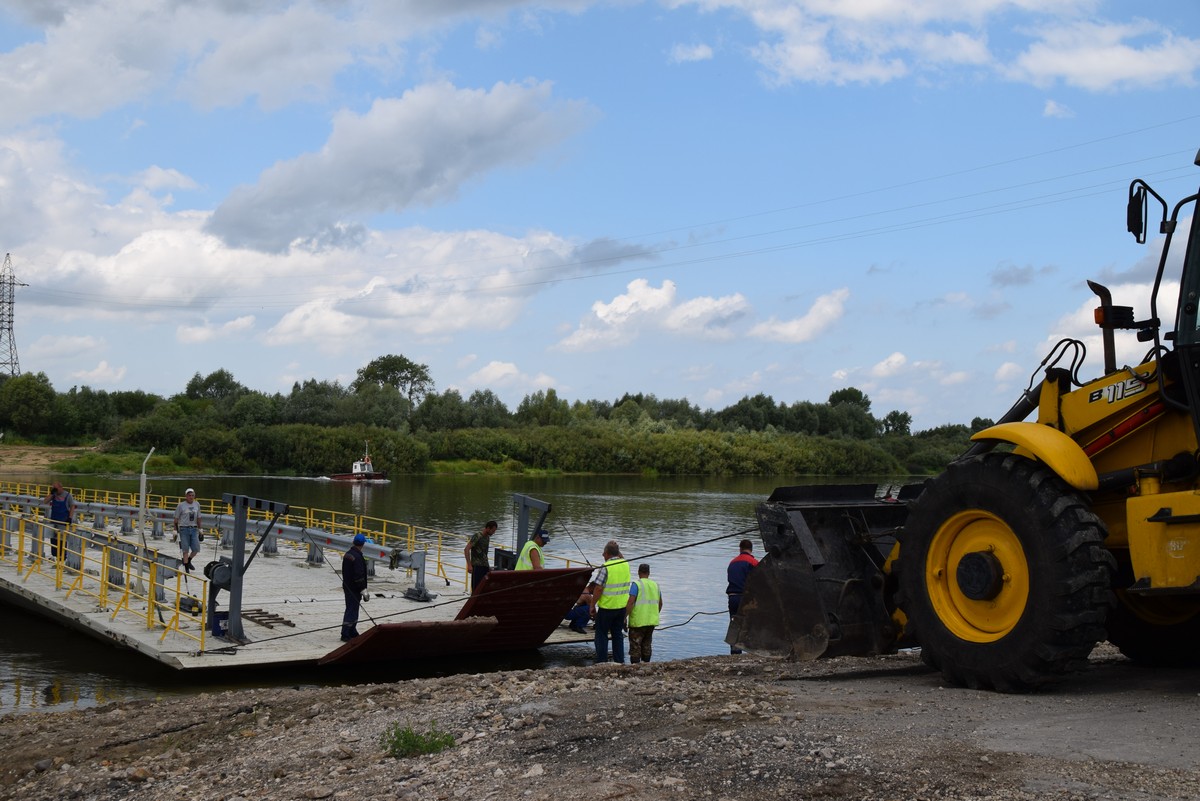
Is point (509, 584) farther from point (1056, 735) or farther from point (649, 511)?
point (649, 511)

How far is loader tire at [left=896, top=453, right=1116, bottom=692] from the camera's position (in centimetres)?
664

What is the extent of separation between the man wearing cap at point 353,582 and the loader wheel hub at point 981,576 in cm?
970

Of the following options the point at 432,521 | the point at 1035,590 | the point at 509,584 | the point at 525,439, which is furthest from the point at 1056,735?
the point at 525,439

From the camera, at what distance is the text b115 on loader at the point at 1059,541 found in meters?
6.63

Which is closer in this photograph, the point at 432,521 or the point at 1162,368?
the point at 1162,368

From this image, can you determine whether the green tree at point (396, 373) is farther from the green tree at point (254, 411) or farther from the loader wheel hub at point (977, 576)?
the loader wheel hub at point (977, 576)

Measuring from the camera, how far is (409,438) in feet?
303

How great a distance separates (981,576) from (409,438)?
87.3m

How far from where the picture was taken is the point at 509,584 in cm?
1487

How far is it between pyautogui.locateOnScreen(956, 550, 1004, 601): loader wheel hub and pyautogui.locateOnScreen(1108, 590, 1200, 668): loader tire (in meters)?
1.61

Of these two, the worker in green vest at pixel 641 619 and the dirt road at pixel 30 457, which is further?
the dirt road at pixel 30 457

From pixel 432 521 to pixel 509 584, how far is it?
3053cm

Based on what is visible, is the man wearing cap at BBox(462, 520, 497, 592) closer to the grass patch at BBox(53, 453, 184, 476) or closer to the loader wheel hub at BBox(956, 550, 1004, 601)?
the loader wheel hub at BBox(956, 550, 1004, 601)

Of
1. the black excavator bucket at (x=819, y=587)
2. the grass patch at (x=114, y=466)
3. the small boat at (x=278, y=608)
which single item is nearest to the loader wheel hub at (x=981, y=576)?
the black excavator bucket at (x=819, y=587)
